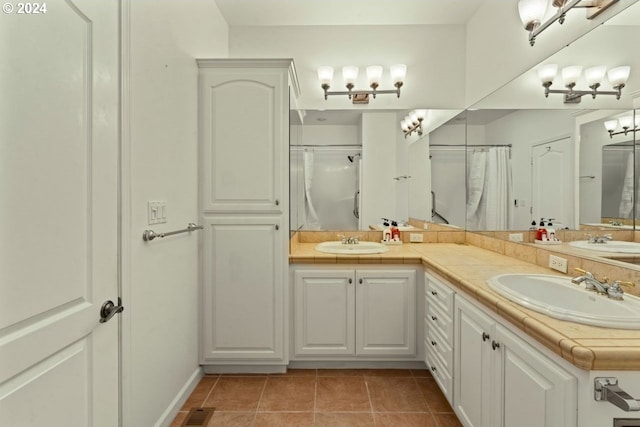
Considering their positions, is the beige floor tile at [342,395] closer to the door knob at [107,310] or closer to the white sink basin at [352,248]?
the white sink basin at [352,248]

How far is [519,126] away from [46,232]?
8.18 feet

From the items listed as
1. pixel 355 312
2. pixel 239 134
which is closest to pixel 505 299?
pixel 355 312

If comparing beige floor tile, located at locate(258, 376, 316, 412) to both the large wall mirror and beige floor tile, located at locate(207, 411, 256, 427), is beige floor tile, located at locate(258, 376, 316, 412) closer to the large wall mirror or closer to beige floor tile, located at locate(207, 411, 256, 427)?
beige floor tile, located at locate(207, 411, 256, 427)

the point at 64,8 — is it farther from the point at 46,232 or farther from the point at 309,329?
the point at 309,329

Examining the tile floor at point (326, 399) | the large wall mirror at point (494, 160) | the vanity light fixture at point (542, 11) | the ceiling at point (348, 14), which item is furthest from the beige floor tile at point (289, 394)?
the vanity light fixture at point (542, 11)

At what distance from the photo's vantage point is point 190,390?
197 cm

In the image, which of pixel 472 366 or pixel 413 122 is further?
pixel 413 122

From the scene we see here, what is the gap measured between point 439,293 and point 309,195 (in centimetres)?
135

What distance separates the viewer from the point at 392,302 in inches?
85.2

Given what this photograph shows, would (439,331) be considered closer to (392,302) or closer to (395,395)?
(392,302)

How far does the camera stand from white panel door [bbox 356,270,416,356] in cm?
216

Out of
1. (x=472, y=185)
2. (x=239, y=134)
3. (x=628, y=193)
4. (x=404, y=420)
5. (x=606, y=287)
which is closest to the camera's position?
(x=606, y=287)

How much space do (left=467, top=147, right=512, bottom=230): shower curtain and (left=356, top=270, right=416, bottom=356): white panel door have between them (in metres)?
0.78

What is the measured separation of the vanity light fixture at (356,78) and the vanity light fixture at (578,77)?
3.58 ft
